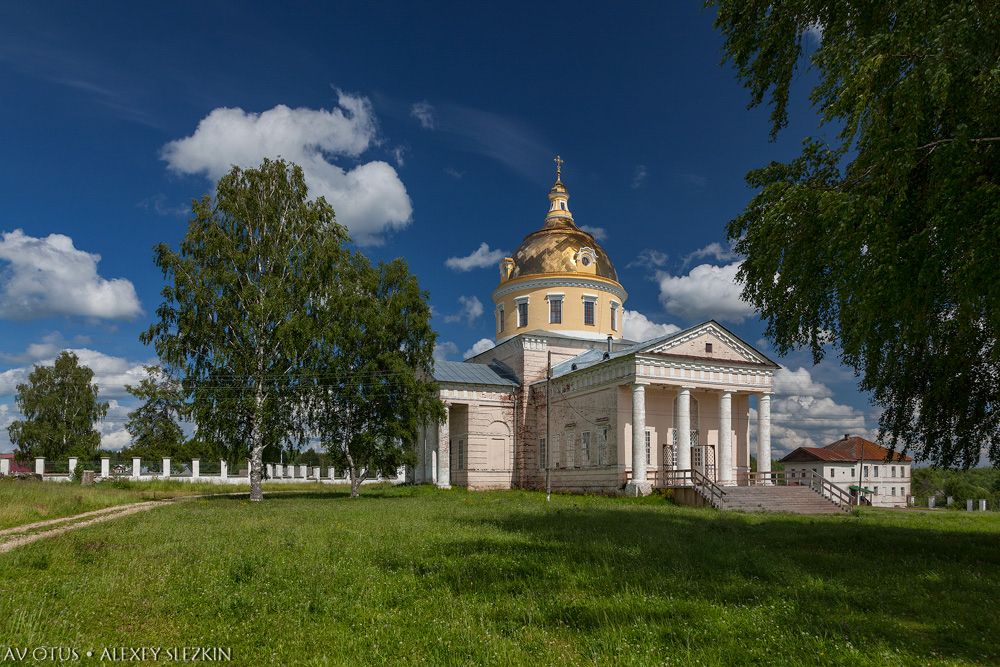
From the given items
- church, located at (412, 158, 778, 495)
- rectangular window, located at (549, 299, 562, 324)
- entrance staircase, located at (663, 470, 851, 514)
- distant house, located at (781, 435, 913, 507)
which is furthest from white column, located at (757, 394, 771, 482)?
distant house, located at (781, 435, 913, 507)

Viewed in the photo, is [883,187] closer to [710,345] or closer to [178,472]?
[710,345]

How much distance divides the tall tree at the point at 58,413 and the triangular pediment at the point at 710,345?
49.4 metres

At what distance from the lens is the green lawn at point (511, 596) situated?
728 centimetres

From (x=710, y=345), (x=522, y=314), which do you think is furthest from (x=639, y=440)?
(x=522, y=314)

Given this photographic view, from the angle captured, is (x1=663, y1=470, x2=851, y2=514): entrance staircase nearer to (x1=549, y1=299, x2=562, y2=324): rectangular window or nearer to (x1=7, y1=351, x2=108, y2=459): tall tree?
(x1=549, y1=299, x2=562, y2=324): rectangular window

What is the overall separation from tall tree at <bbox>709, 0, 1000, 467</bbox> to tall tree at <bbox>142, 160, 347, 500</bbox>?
75.5ft

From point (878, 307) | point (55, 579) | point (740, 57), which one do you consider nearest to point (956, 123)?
point (878, 307)

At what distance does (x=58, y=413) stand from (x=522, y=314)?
41.9m

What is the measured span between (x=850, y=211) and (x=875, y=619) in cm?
490

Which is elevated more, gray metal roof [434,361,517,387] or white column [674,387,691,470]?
gray metal roof [434,361,517,387]

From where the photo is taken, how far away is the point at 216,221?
108 ft

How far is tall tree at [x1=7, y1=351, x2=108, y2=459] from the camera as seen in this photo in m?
60.7

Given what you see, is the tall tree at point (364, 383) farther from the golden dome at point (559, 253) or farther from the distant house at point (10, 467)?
the distant house at point (10, 467)

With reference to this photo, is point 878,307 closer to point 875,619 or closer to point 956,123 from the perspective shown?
point 956,123
